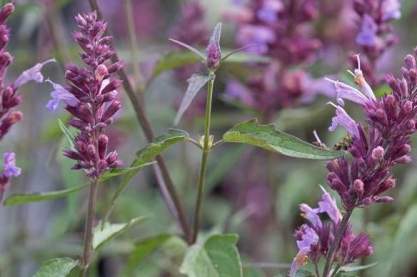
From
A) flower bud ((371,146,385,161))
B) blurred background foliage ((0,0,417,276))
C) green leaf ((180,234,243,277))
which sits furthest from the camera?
blurred background foliage ((0,0,417,276))

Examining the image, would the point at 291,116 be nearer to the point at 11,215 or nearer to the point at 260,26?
the point at 260,26

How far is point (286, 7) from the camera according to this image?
10.4 feet

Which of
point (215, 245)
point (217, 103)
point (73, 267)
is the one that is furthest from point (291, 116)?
point (217, 103)

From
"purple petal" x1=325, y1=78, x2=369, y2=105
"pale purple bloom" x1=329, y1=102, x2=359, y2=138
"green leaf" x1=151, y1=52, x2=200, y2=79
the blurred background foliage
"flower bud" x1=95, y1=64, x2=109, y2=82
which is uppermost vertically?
"flower bud" x1=95, y1=64, x2=109, y2=82

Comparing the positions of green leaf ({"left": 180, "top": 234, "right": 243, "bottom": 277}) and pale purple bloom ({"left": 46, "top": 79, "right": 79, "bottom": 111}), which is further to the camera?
green leaf ({"left": 180, "top": 234, "right": 243, "bottom": 277})

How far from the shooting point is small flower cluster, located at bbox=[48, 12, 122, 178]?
1876mm

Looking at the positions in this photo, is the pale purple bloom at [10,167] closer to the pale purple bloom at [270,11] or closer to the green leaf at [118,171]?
the green leaf at [118,171]

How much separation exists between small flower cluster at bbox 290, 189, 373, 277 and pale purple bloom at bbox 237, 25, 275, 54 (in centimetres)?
120

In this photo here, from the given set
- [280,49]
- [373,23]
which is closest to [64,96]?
[373,23]

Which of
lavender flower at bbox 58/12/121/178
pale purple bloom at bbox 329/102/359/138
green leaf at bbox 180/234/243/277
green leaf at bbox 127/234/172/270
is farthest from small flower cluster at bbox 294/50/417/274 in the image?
green leaf at bbox 127/234/172/270

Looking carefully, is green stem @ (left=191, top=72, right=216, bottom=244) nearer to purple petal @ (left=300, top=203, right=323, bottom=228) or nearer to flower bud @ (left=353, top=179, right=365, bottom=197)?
purple petal @ (left=300, top=203, right=323, bottom=228)

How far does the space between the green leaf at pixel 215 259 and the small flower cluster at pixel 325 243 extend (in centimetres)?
22

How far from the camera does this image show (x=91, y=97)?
189 centimetres

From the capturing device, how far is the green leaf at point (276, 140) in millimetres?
1842
